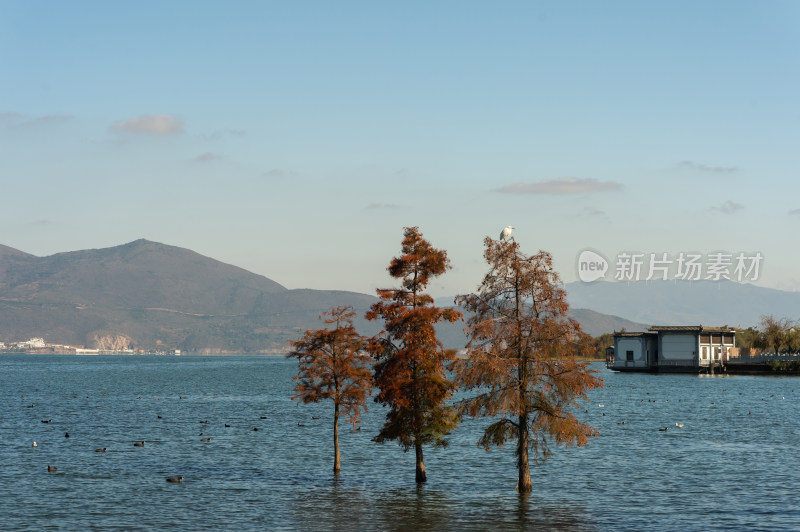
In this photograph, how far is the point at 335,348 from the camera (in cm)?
5750

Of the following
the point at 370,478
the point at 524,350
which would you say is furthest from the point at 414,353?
the point at 370,478

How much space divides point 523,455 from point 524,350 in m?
6.63

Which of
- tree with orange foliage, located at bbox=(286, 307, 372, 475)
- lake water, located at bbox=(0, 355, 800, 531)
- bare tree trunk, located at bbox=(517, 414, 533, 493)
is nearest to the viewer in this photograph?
lake water, located at bbox=(0, 355, 800, 531)

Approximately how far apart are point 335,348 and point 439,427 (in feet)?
30.5

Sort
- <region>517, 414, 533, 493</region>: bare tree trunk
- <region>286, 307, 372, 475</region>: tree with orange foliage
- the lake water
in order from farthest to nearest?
<region>286, 307, 372, 475</region>: tree with orange foliage
<region>517, 414, 533, 493</region>: bare tree trunk
the lake water

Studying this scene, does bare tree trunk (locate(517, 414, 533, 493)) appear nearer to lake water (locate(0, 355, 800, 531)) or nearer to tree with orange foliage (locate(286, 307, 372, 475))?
lake water (locate(0, 355, 800, 531))

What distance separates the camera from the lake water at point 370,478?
4784cm

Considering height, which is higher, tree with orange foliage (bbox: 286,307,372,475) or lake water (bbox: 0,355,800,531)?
tree with orange foliage (bbox: 286,307,372,475)

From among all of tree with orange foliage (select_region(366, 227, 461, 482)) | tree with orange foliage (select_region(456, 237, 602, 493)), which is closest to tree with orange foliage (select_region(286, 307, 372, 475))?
tree with orange foliage (select_region(366, 227, 461, 482))

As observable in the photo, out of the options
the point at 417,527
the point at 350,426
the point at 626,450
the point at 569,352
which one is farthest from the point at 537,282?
the point at 350,426

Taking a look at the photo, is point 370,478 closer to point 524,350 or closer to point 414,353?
point 414,353

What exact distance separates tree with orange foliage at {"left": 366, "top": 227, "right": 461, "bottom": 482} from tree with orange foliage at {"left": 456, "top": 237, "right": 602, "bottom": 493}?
334cm

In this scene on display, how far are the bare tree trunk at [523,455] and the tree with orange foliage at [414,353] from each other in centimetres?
446

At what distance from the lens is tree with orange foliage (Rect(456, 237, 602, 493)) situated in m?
48.7
